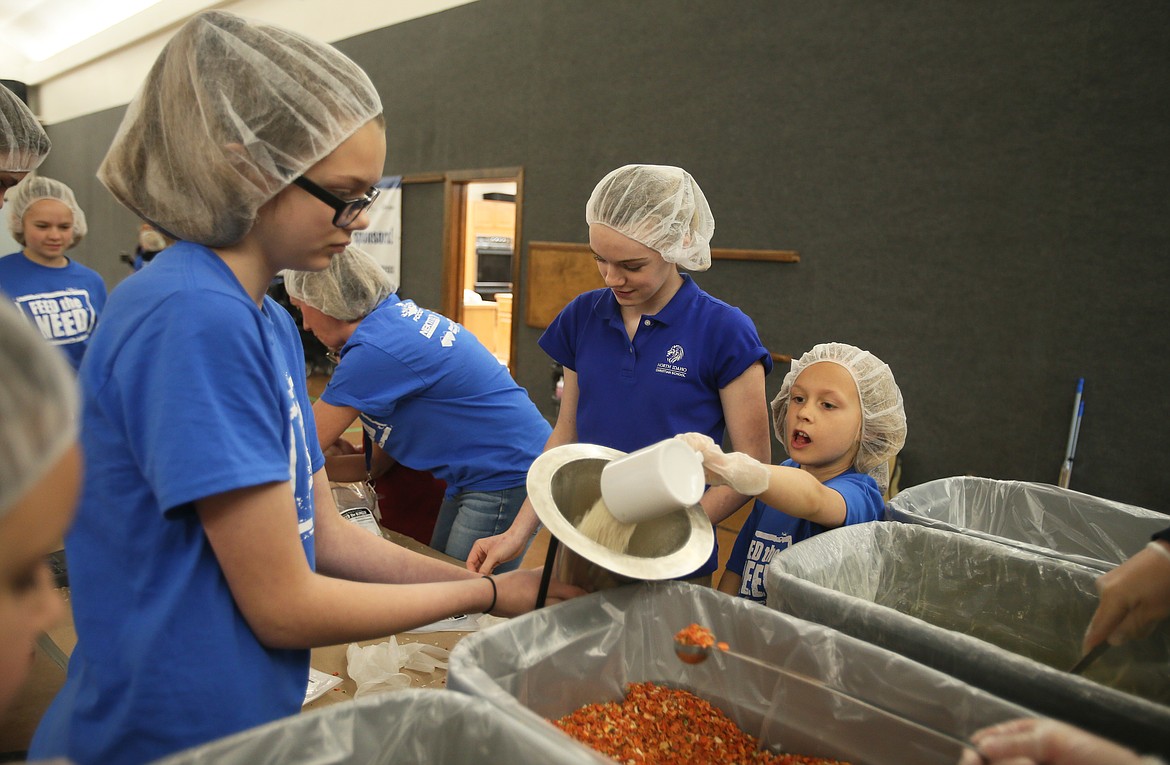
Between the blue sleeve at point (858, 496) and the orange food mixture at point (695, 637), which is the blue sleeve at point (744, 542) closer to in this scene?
the blue sleeve at point (858, 496)

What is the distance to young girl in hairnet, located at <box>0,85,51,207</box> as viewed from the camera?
1886mm

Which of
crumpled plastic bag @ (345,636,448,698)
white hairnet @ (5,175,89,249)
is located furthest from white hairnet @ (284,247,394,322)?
white hairnet @ (5,175,89,249)

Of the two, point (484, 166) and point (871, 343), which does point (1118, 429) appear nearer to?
point (871, 343)

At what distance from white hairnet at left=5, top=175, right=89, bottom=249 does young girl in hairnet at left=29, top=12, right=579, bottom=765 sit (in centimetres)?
345

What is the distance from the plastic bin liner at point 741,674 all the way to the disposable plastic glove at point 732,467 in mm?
205

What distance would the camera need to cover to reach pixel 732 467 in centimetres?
122

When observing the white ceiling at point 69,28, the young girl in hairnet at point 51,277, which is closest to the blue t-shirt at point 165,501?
the young girl in hairnet at point 51,277

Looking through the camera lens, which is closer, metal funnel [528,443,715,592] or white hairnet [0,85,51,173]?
metal funnel [528,443,715,592]

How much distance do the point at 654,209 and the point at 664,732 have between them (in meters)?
1.26

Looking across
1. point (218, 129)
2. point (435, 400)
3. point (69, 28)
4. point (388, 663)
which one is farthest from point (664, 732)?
point (69, 28)

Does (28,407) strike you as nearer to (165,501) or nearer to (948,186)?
(165,501)

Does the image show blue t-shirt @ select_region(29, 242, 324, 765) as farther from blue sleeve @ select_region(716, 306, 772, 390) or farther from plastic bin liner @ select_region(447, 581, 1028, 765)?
blue sleeve @ select_region(716, 306, 772, 390)

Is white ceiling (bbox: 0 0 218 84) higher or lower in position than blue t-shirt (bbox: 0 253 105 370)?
higher

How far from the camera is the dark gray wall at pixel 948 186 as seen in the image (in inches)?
125
